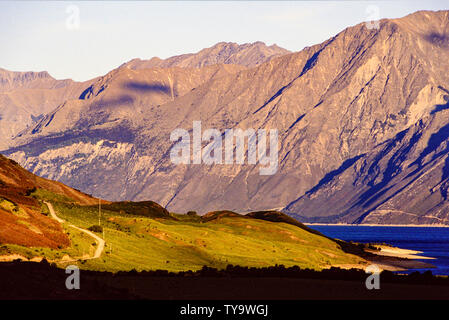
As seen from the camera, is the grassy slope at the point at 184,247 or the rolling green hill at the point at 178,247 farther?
the grassy slope at the point at 184,247

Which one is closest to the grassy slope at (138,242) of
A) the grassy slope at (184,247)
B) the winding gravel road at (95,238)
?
the grassy slope at (184,247)

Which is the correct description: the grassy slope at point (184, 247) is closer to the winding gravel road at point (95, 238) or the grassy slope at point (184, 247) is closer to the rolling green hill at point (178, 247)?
the rolling green hill at point (178, 247)

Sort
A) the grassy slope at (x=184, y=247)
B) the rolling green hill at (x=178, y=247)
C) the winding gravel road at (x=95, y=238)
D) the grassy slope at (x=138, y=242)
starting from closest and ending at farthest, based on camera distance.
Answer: the grassy slope at (x=138, y=242) → the rolling green hill at (x=178, y=247) → the winding gravel road at (x=95, y=238) → the grassy slope at (x=184, y=247)

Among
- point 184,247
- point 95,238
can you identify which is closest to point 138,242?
point 184,247

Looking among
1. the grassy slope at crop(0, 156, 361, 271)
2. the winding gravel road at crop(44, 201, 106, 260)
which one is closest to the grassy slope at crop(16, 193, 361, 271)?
the grassy slope at crop(0, 156, 361, 271)

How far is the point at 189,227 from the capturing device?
562ft

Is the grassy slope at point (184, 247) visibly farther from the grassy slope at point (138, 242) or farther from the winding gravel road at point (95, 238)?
the winding gravel road at point (95, 238)

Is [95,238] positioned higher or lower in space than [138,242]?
lower

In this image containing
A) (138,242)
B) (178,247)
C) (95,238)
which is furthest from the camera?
(178,247)

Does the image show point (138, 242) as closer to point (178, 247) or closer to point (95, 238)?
point (178, 247)

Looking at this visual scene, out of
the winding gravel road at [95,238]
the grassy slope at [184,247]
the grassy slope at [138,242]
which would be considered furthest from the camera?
the grassy slope at [184,247]

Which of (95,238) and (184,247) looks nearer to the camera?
(95,238)
